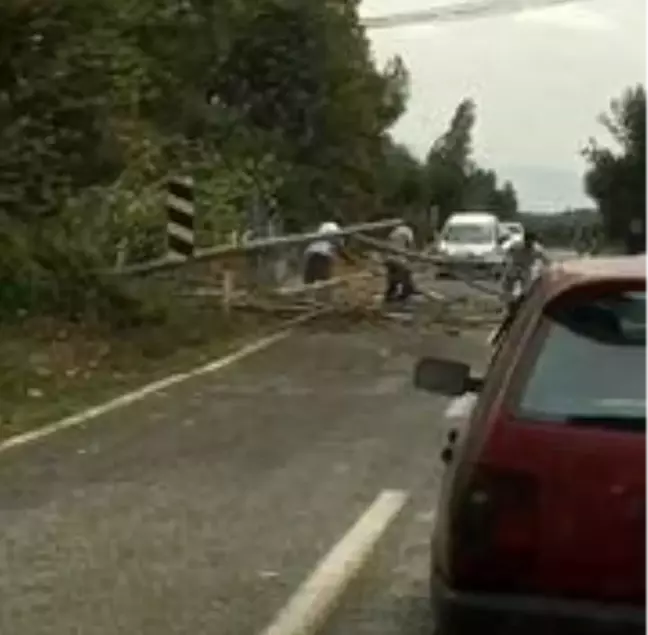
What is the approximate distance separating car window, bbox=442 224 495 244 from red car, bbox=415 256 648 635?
44.9 metres

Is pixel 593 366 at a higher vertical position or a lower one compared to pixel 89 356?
higher

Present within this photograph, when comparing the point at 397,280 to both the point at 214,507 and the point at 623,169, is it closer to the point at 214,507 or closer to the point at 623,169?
the point at 214,507

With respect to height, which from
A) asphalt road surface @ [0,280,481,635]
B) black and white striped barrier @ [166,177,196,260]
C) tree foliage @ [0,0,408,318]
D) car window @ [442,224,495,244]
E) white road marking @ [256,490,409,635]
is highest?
tree foliage @ [0,0,408,318]

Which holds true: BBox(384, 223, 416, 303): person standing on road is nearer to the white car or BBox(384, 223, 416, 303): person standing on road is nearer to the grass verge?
the grass verge

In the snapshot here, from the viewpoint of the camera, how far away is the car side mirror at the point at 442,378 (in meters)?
7.40

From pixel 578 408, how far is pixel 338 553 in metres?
4.34

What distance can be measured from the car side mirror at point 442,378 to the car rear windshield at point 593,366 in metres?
1.42

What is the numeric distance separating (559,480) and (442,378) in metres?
1.88

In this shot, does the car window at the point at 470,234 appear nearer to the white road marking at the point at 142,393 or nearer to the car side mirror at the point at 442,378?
the white road marking at the point at 142,393

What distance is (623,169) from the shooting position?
78.7m

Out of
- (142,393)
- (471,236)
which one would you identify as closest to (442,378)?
(142,393)

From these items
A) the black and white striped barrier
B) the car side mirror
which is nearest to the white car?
the black and white striped barrier

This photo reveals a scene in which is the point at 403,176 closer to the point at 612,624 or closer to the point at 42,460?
the point at 42,460

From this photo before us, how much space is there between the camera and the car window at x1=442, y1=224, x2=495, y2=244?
2013 inches
